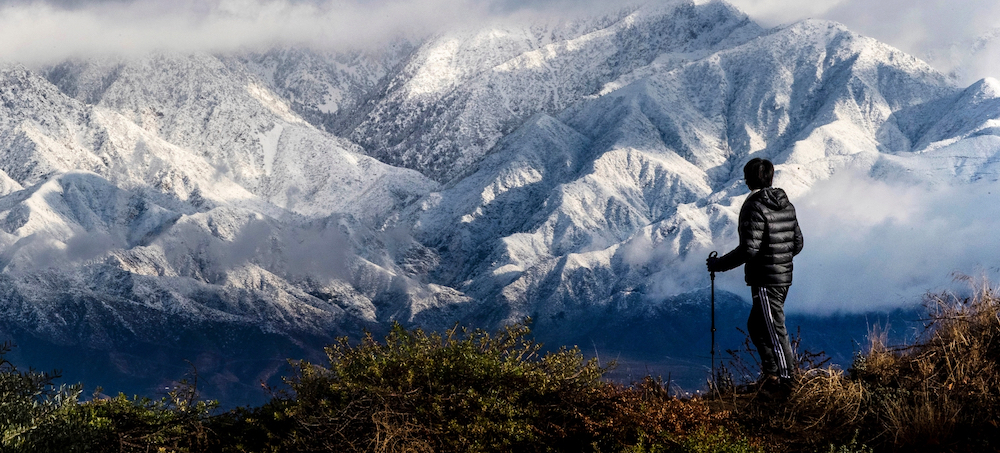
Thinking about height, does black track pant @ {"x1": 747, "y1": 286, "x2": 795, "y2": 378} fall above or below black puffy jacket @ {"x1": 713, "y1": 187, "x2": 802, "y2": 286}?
below

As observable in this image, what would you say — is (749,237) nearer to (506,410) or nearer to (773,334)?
(773,334)

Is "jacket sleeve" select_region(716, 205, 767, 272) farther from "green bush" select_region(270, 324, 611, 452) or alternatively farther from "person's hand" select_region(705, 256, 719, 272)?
"green bush" select_region(270, 324, 611, 452)

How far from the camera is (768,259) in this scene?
1141cm

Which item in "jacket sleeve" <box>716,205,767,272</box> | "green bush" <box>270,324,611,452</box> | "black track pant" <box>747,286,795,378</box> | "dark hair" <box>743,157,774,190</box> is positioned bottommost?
"green bush" <box>270,324,611,452</box>

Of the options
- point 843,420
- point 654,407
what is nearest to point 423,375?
point 654,407

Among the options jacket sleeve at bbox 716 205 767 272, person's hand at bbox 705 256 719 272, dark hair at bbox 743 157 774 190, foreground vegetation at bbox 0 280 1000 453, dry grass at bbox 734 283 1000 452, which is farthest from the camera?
dark hair at bbox 743 157 774 190

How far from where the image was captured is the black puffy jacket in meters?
11.2

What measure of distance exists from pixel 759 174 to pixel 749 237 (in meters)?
0.83

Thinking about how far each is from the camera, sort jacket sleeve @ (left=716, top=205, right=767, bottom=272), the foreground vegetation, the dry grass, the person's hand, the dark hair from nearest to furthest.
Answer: the foreground vegetation → the dry grass → jacket sleeve @ (left=716, top=205, right=767, bottom=272) → the person's hand → the dark hair

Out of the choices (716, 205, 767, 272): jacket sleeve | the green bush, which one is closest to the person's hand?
(716, 205, 767, 272): jacket sleeve

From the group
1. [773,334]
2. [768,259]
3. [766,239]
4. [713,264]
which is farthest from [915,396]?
[713,264]

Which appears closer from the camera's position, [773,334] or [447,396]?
[447,396]

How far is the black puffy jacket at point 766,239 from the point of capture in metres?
11.2

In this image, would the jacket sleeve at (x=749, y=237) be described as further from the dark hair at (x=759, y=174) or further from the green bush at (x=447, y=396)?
the green bush at (x=447, y=396)
